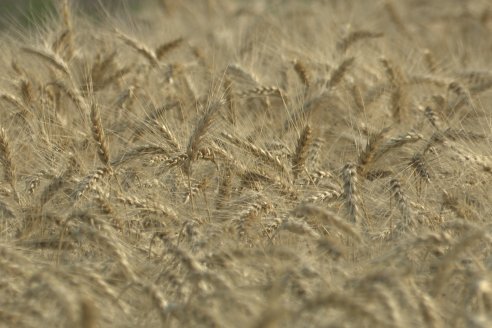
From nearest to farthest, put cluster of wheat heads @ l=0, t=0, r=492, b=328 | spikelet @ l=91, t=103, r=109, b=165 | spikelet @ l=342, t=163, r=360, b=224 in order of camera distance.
Answer: cluster of wheat heads @ l=0, t=0, r=492, b=328 → spikelet @ l=342, t=163, r=360, b=224 → spikelet @ l=91, t=103, r=109, b=165

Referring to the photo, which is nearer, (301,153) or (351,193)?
(351,193)

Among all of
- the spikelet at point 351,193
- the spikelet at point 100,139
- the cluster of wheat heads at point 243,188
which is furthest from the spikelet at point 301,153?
the spikelet at point 100,139

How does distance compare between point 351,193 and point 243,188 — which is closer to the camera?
point 351,193

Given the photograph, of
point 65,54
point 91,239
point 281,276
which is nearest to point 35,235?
point 91,239

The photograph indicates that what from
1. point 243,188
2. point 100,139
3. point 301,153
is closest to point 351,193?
point 301,153

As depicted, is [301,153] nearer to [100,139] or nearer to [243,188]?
[243,188]

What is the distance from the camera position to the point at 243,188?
142 inches

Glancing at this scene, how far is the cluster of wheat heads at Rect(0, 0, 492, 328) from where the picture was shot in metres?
2.67

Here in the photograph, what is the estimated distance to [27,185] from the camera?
3.71 metres

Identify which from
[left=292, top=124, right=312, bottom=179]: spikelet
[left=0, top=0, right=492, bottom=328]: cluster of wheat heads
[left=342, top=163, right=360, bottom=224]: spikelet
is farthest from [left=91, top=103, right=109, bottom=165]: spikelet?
[left=342, top=163, right=360, bottom=224]: spikelet

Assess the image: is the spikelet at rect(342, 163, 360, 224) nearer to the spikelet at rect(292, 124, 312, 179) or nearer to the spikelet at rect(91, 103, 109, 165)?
the spikelet at rect(292, 124, 312, 179)

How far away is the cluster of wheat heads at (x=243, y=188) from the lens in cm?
267

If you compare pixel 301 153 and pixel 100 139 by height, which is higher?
pixel 100 139

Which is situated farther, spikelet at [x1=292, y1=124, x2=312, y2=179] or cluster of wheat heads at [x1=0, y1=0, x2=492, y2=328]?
spikelet at [x1=292, y1=124, x2=312, y2=179]
